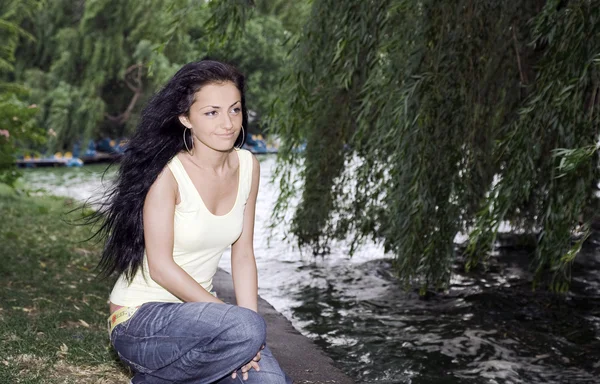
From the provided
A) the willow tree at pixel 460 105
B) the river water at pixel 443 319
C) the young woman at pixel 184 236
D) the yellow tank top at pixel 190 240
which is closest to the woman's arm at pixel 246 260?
the young woman at pixel 184 236

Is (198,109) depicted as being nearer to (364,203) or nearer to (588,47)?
(588,47)

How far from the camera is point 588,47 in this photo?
156 inches

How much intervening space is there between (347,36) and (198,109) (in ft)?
9.38

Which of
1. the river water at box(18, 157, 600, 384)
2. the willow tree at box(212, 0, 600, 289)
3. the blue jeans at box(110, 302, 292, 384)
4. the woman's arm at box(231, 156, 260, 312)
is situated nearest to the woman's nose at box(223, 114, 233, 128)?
the woman's arm at box(231, 156, 260, 312)

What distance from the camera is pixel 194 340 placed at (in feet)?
8.17

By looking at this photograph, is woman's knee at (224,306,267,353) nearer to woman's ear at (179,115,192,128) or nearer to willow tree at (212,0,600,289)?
woman's ear at (179,115,192,128)

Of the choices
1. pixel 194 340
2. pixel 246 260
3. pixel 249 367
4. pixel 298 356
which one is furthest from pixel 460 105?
pixel 194 340

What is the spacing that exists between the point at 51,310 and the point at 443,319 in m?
3.01

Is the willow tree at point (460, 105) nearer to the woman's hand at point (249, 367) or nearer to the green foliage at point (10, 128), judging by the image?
the woman's hand at point (249, 367)

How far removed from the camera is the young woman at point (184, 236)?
8.26ft

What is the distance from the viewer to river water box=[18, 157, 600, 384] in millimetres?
5070

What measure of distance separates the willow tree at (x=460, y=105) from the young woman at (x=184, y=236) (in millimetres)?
1481

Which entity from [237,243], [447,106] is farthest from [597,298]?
[237,243]

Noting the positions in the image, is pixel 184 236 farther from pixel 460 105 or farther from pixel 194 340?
pixel 460 105
